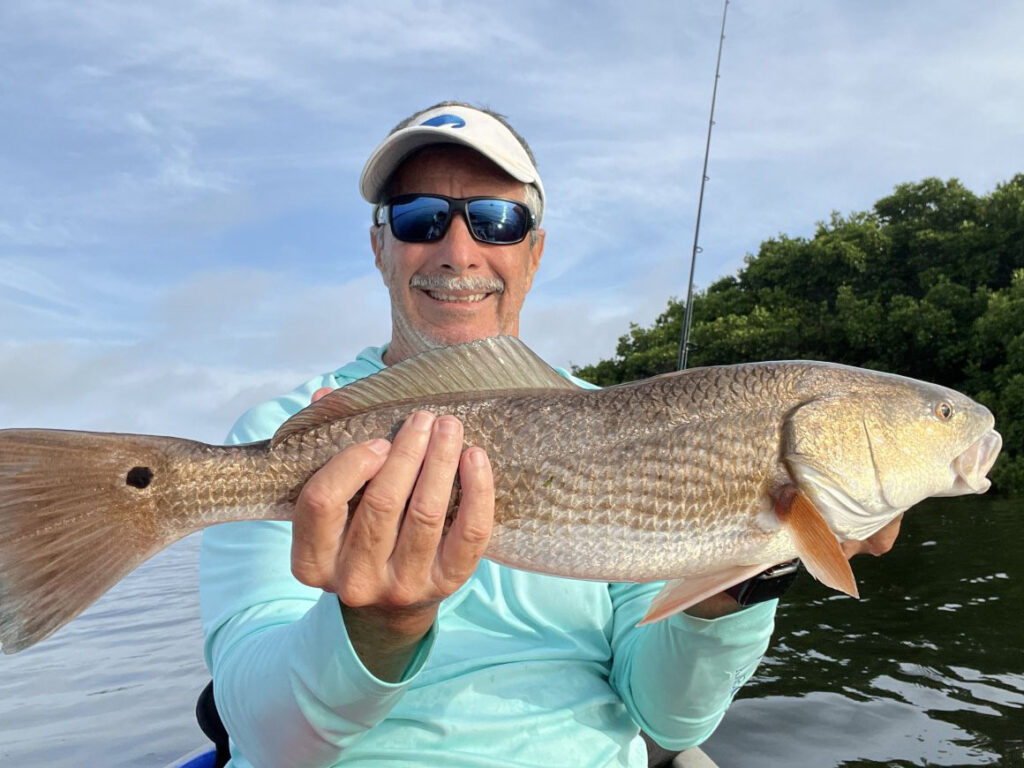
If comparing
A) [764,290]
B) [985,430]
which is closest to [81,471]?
[985,430]

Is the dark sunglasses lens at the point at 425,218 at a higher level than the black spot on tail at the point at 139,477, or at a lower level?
higher

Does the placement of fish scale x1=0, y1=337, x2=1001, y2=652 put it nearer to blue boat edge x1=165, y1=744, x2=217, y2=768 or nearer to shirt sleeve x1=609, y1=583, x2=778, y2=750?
shirt sleeve x1=609, y1=583, x2=778, y2=750

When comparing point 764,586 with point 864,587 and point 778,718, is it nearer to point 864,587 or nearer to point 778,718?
point 778,718

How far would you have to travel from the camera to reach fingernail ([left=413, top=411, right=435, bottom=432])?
6.61 ft

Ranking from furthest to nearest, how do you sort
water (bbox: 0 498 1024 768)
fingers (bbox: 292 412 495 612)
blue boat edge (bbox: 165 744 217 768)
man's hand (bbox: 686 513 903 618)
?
water (bbox: 0 498 1024 768)
blue boat edge (bbox: 165 744 217 768)
man's hand (bbox: 686 513 903 618)
fingers (bbox: 292 412 495 612)

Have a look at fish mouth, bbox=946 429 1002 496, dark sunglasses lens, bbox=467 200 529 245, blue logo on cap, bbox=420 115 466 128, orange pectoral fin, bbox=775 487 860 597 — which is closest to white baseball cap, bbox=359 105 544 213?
blue logo on cap, bbox=420 115 466 128

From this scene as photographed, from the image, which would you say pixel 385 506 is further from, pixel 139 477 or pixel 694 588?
pixel 694 588

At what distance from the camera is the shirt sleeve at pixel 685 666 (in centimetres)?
252

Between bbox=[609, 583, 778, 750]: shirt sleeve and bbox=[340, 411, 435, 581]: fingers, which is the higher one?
bbox=[340, 411, 435, 581]: fingers

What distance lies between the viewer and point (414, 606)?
2074 millimetres

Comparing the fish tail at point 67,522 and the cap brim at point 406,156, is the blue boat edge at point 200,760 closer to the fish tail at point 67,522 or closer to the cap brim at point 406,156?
the fish tail at point 67,522

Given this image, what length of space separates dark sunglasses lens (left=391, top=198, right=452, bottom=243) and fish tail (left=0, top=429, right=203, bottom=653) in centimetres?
173

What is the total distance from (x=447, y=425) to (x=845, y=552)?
1.38 m

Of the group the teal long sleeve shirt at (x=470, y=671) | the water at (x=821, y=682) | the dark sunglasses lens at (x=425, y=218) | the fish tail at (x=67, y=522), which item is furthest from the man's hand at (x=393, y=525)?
the water at (x=821, y=682)
